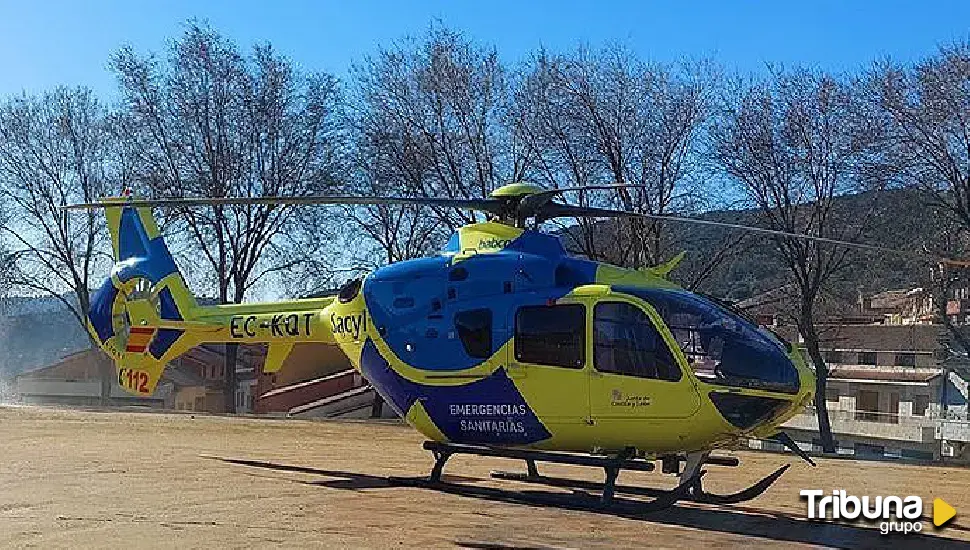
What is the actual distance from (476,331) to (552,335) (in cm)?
100

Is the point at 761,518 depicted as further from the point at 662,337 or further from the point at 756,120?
the point at 756,120

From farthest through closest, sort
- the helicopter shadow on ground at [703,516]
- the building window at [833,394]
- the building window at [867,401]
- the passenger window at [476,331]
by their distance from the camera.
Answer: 1. the building window at [833,394]
2. the building window at [867,401]
3. the passenger window at [476,331]
4. the helicopter shadow on ground at [703,516]

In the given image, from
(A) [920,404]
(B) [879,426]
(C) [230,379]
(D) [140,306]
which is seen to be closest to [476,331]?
(D) [140,306]

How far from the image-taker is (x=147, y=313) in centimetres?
1559

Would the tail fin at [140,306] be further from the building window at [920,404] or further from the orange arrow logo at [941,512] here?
the building window at [920,404]

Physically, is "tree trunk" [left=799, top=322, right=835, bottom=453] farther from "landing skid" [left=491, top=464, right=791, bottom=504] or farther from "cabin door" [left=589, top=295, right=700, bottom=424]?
"cabin door" [left=589, top=295, right=700, bottom=424]

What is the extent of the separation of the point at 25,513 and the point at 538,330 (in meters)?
5.36

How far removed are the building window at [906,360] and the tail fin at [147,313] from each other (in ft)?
146

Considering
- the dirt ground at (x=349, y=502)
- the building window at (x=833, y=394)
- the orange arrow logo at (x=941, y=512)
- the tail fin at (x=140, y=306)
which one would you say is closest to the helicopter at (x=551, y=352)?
the dirt ground at (x=349, y=502)

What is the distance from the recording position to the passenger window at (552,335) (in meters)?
10.7

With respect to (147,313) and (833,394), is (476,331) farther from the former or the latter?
(833,394)

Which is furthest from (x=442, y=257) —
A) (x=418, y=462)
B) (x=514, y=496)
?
(x=418, y=462)

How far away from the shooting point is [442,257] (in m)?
12.1

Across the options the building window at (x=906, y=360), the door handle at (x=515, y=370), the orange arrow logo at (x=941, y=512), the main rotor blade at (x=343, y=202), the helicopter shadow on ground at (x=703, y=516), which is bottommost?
the orange arrow logo at (x=941, y=512)
